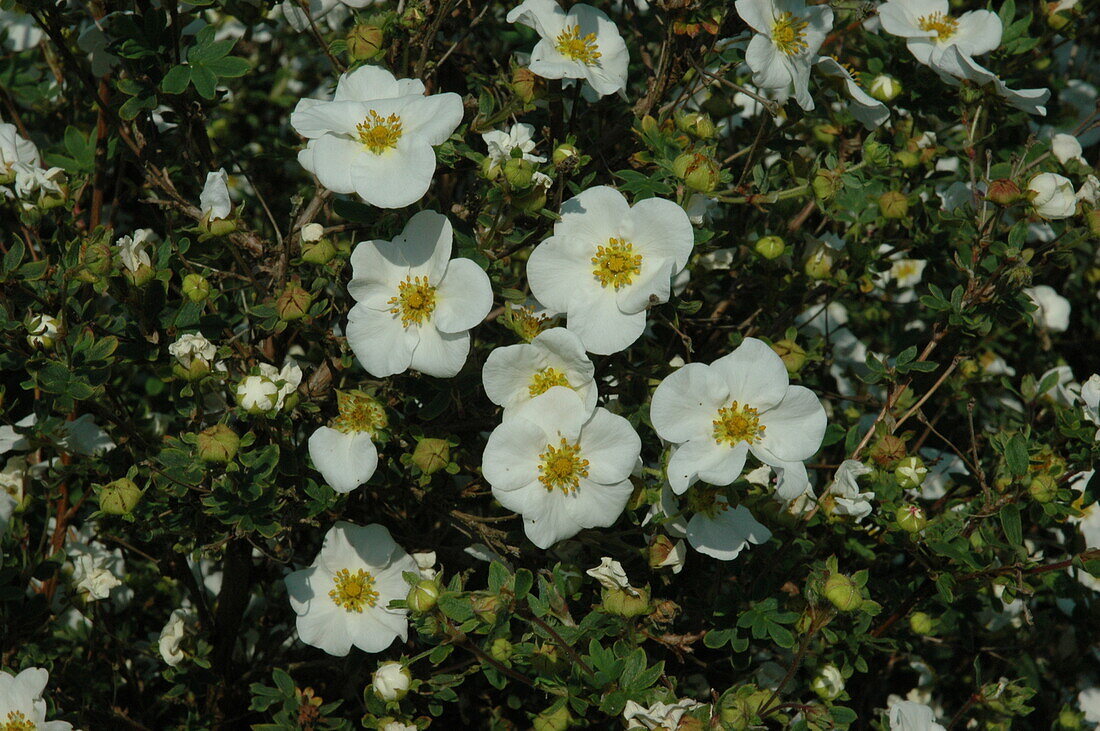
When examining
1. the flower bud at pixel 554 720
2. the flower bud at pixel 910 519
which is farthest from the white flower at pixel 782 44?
the flower bud at pixel 554 720

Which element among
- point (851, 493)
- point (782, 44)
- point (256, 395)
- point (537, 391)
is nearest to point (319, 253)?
point (256, 395)

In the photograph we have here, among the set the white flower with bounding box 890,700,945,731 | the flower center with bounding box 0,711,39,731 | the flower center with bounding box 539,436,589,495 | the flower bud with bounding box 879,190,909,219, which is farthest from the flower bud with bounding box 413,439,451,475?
the flower bud with bounding box 879,190,909,219

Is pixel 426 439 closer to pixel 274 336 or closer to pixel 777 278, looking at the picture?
pixel 274 336

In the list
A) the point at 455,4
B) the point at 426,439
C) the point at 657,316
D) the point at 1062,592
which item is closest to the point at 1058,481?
the point at 1062,592

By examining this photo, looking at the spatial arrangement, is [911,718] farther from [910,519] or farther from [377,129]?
[377,129]

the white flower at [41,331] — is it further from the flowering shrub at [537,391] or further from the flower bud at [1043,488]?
the flower bud at [1043,488]

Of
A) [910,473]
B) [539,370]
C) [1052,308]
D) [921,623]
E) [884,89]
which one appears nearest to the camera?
[539,370]
